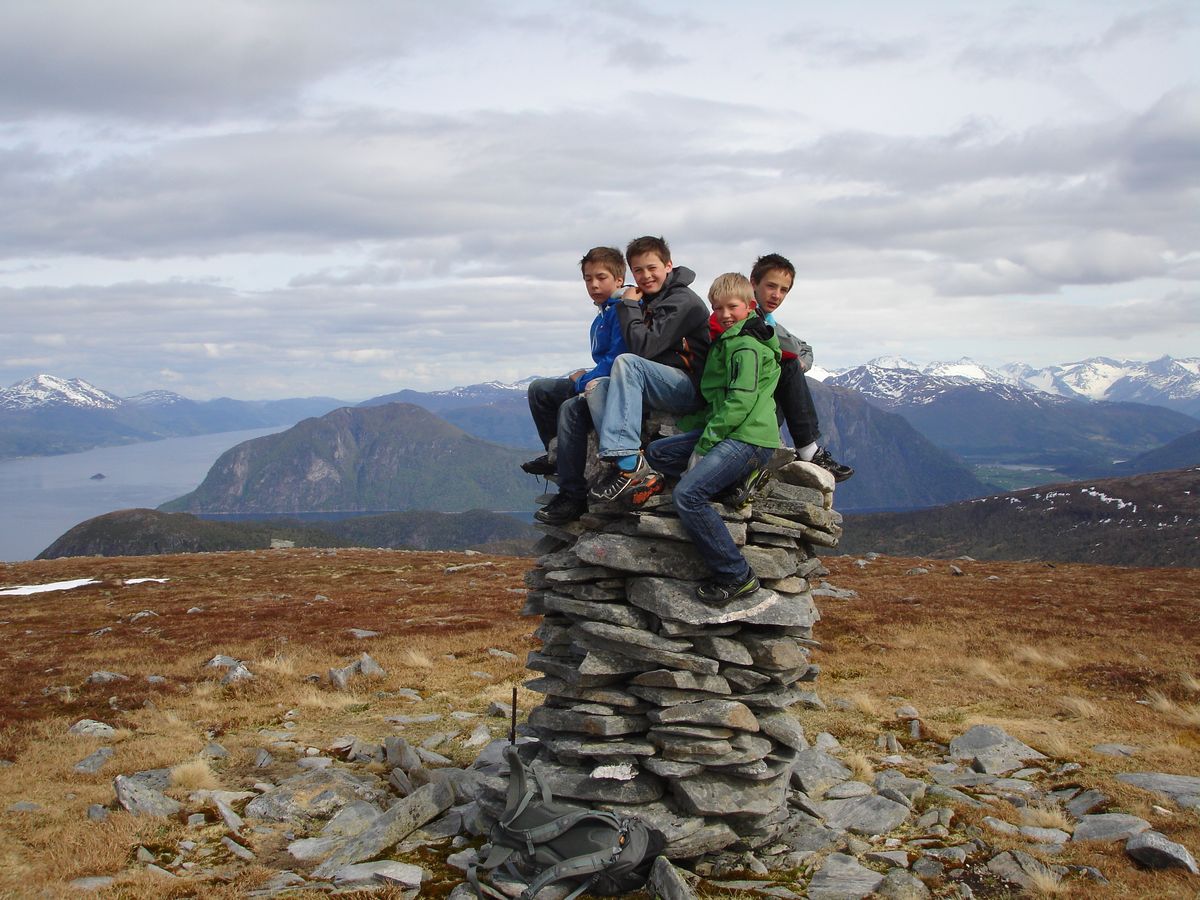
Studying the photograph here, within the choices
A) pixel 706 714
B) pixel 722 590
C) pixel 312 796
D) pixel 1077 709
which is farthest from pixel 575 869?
pixel 1077 709

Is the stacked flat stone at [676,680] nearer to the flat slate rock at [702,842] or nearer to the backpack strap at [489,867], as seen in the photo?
the flat slate rock at [702,842]

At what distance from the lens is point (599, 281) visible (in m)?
10.8

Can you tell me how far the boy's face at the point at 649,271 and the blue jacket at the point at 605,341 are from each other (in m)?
0.50

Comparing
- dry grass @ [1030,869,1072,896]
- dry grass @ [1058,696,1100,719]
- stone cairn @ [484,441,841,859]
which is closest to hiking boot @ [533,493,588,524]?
stone cairn @ [484,441,841,859]

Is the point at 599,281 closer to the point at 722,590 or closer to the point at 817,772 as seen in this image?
the point at 722,590

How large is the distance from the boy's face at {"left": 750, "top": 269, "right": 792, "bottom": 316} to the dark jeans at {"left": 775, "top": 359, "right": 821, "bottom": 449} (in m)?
0.83

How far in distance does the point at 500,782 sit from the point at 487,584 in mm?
32114

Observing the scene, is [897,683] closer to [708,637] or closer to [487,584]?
[708,637]

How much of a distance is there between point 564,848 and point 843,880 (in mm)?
3302

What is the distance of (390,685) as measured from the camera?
63.6 ft

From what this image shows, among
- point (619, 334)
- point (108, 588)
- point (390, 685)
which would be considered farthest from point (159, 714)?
point (108, 588)

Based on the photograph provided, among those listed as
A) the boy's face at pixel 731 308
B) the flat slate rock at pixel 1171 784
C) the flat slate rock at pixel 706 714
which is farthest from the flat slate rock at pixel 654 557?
the flat slate rock at pixel 1171 784

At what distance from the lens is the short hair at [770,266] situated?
10906mm

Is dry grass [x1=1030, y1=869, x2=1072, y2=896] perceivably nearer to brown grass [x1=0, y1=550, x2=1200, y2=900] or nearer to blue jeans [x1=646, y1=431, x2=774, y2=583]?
brown grass [x1=0, y1=550, x2=1200, y2=900]
